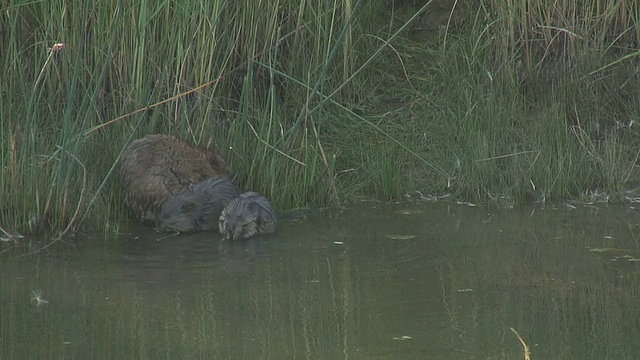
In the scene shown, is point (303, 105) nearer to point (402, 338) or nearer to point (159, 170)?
point (159, 170)

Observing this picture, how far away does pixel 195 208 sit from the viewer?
20.5 ft

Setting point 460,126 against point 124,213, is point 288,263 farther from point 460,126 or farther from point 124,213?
point 460,126

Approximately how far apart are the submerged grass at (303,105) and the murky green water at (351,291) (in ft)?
1.22

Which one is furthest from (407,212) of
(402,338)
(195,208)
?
(402,338)

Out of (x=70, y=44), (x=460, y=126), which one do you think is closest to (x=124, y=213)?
(x=70, y=44)

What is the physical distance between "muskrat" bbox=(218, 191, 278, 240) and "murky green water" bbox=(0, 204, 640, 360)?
79 mm

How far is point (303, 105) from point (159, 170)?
97 cm

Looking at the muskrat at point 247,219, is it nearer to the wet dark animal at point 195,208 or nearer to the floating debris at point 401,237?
the wet dark animal at point 195,208

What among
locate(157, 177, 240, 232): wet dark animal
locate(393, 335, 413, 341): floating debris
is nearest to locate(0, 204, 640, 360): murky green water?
locate(393, 335, 413, 341): floating debris

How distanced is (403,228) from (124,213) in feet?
5.05

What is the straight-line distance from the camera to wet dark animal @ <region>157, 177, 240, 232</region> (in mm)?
6223

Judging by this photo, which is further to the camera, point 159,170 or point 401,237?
point 159,170

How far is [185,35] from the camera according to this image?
22.2ft

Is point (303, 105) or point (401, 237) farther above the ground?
point (303, 105)
